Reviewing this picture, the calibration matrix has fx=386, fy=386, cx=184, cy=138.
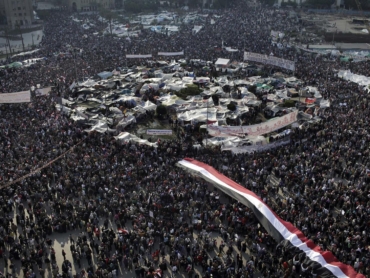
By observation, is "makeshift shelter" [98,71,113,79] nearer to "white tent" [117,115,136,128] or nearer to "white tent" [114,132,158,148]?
"white tent" [117,115,136,128]

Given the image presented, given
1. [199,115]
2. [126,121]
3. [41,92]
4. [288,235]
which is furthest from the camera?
[41,92]

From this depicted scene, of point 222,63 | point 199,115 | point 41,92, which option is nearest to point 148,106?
point 199,115

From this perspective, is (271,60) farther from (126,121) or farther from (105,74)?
(126,121)

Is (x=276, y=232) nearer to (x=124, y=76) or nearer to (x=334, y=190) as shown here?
(x=334, y=190)

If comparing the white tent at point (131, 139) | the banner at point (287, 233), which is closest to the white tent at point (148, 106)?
the white tent at point (131, 139)

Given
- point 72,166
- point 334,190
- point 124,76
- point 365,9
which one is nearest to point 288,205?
point 334,190

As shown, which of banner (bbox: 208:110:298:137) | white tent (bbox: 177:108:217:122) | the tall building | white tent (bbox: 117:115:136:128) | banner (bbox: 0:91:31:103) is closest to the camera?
banner (bbox: 208:110:298:137)

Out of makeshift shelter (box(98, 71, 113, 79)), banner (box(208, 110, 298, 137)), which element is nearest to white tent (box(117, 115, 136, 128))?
banner (box(208, 110, 298, 137))
